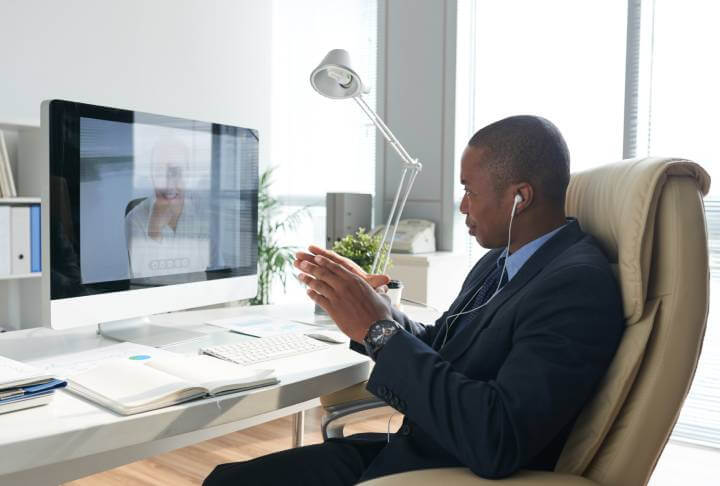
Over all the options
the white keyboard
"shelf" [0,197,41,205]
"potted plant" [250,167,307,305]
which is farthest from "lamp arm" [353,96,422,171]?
"potted plant" [250,167,307,305]

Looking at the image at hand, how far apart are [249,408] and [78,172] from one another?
70 centimetres

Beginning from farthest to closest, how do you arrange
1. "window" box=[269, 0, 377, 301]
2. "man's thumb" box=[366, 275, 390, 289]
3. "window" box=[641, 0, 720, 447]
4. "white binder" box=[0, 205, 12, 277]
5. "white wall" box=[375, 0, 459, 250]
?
"window" box=[269, 0, 377, 301] → "white wall" box=[375, 0, 459, 250] → "window" box=[641, 0, 720, 447] → "white binder" box=[0, 205, 12, 277] → "man's thumb" box=[366, 275, 390, 289]

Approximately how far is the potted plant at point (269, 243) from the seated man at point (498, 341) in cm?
303

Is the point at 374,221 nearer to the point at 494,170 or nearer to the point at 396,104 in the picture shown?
the point at 396,104

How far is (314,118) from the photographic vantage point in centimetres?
484

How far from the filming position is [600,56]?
360cm

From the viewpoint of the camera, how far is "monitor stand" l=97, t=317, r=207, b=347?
1.78m

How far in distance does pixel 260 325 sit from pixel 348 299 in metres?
0.71

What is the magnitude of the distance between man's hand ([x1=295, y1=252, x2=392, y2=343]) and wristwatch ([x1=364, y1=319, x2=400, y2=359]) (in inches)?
0.8

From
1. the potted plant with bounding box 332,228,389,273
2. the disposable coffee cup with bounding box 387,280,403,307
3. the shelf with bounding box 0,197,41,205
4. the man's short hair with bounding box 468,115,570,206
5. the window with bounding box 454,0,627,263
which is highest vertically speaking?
the window with bounding box 454,0,627,263

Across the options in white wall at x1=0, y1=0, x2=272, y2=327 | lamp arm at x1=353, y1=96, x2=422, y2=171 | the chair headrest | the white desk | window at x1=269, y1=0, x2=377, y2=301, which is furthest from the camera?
window at x1=269, y1=0, x2=377, y2=301

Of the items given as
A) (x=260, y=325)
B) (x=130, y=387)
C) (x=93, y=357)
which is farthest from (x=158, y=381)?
(x=260, y=325)

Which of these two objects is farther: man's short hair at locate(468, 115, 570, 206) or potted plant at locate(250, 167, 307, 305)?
potted plant at locate(250, 167, 307, 305)

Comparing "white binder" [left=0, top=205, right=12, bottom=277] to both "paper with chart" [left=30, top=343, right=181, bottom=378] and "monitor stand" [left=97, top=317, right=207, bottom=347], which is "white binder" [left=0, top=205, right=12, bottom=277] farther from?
"paper with chart" [left=30, top=343, right=181, bottom=378]
